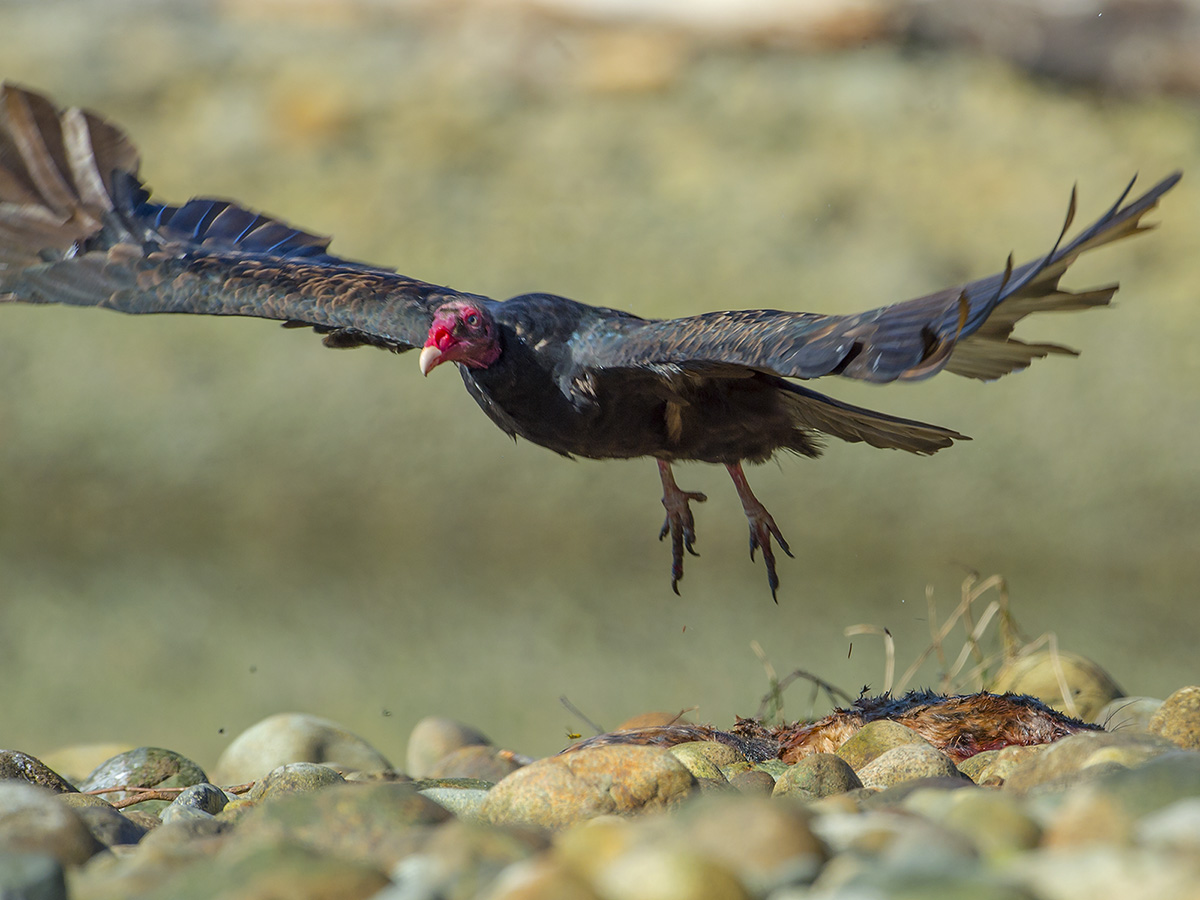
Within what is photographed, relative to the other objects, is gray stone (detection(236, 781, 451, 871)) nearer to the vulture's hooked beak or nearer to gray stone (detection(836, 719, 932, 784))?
gray stone (detection(836, 719, 932, 784))

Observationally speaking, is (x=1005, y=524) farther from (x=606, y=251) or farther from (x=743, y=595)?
(x=606, y=251)

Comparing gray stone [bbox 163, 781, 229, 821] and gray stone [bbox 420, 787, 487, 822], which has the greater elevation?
gray stone [bbox 420, 787, 487, 822]

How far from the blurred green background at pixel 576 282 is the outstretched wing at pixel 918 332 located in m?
7.35

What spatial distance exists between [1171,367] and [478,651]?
10.3 meters

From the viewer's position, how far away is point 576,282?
54.2 feet

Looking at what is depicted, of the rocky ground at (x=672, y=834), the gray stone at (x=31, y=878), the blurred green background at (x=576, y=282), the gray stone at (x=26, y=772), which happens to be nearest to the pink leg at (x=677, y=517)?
the rocky ground at (x=672, y=834)

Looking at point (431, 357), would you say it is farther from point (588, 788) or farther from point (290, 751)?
point (588, 788)

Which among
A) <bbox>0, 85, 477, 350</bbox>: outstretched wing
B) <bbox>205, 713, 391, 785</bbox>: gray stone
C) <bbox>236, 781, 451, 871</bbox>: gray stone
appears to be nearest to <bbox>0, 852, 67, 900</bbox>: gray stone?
<bbox>236, 781, 451, 871</bbox>: gray stone

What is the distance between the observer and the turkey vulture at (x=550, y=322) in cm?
315

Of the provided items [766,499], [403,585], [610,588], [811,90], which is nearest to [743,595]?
[610,588]

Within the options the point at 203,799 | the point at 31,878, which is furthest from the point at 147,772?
the point at 31,878

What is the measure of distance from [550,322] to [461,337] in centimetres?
32

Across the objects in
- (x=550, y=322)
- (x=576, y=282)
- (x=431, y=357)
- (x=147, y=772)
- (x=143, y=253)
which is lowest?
(x=147, y=772)

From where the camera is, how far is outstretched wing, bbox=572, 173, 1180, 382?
290 cm
